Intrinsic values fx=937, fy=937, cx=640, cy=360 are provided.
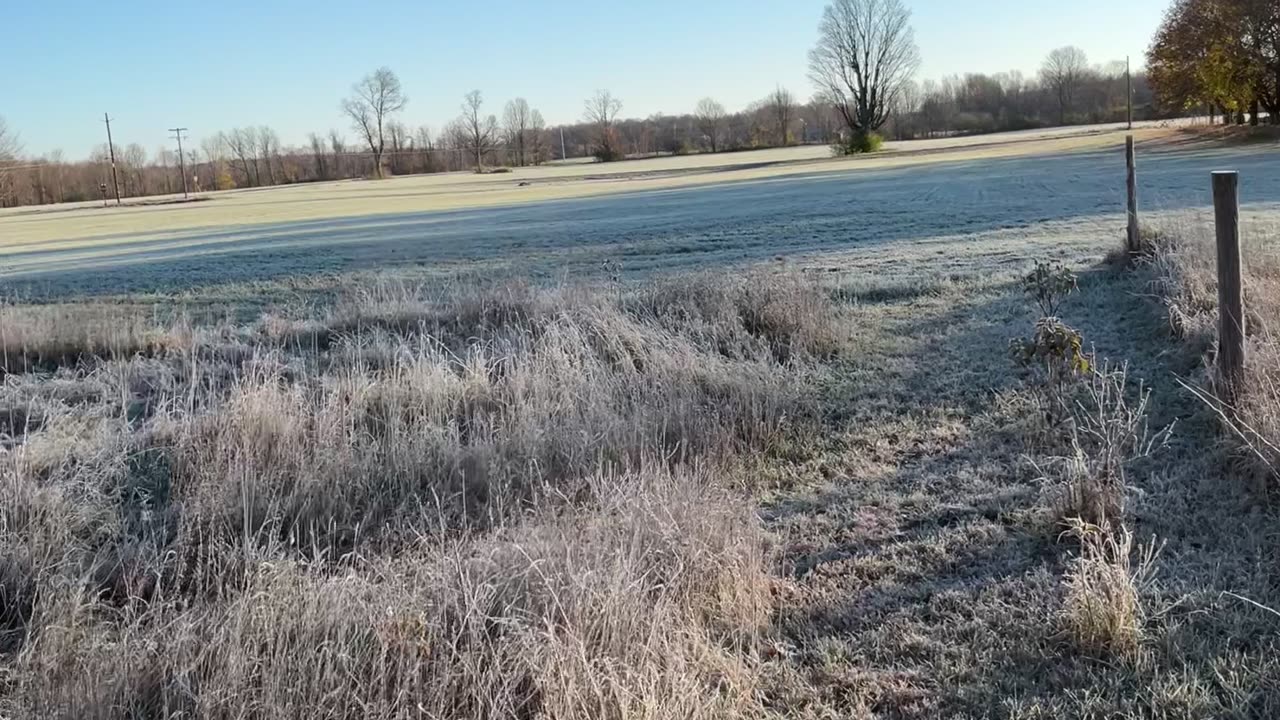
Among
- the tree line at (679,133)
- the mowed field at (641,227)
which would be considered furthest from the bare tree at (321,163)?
the mowed field at (641,227)

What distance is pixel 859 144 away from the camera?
73000 mm

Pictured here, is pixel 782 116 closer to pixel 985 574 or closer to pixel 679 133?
pixel 679 133

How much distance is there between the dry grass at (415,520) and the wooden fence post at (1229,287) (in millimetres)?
2496

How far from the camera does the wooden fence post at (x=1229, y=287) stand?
521 centimetres

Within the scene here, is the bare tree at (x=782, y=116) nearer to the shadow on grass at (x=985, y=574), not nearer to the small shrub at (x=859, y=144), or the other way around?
the small shrub at (x=859, y=144)

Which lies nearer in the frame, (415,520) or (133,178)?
(415,520)

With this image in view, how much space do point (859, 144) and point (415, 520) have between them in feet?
238

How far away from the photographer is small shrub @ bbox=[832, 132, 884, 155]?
239 feet

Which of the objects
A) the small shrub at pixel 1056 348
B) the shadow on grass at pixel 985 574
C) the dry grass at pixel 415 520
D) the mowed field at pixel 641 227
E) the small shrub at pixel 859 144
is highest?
the small shrub at pixel 859 144

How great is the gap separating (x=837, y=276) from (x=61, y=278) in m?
15.9

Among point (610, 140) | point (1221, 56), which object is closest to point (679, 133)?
point (610, 140)

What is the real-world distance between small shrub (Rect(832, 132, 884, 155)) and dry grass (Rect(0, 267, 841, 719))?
6678 cm

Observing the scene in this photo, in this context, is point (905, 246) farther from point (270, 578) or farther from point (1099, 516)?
point (270, 578)

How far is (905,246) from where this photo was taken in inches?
652
